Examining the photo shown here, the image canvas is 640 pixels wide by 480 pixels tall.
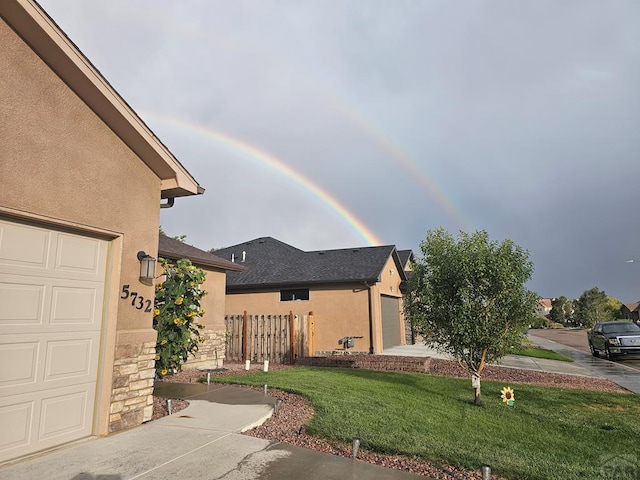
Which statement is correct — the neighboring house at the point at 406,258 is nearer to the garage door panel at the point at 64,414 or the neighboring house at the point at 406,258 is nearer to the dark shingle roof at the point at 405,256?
the dark shingle roof at the point at 405,256

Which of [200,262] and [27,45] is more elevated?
[27,45]

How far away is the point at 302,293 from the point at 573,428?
1362cm

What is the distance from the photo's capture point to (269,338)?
1454cm

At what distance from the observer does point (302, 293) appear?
19.1m

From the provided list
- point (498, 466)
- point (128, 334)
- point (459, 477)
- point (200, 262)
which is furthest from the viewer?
point (200, 262)

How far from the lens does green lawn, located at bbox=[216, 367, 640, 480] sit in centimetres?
480

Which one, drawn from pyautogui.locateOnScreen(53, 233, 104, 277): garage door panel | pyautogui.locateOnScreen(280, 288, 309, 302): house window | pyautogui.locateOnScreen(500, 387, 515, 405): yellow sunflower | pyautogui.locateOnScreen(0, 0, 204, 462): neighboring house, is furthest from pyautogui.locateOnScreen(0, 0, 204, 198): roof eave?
pyautogui.locateOnScreen(280, 288, 309, 302): house window

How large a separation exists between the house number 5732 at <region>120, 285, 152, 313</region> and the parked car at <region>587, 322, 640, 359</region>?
18.2m

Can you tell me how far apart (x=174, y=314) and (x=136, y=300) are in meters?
1.78

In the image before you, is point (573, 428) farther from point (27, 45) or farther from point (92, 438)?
point (27, 45)

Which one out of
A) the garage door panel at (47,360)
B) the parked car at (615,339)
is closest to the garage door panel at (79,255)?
the garage door panel at (47,360)

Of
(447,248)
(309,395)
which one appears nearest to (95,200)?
(309,395)

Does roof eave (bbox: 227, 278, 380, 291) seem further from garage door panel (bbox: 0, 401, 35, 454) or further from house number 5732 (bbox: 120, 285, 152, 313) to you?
garage door panel (bbox: 0, 401, 35, 454)

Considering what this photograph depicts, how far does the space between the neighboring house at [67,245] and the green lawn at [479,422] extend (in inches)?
114
